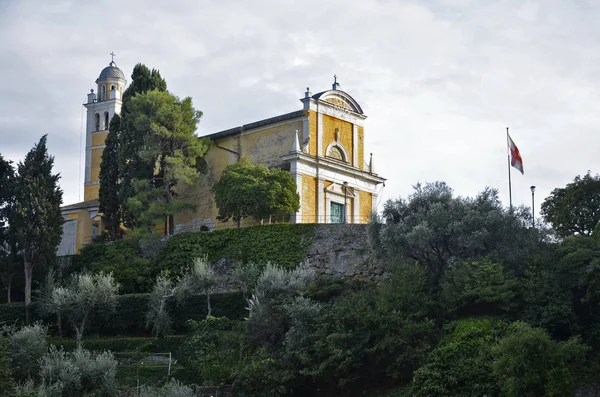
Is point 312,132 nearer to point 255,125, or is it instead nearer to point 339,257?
point 255,125

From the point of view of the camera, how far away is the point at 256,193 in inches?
1790

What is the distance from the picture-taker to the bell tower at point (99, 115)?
62.1 m

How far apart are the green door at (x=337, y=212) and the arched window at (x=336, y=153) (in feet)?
7.40

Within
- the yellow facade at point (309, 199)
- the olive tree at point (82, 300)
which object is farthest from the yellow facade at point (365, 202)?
the olive tree at point (82, 300)

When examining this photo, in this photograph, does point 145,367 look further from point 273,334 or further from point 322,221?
point 322,221

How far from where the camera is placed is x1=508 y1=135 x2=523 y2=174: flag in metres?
41.5

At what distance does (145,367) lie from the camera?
1457 inches

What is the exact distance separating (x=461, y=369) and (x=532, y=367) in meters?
2.48

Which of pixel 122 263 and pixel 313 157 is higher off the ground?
pixel 313 157

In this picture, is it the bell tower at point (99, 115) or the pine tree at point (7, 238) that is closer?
the pine tree at point (7, 238)

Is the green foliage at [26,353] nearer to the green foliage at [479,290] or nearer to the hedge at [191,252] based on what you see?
the hedge at [191,252]

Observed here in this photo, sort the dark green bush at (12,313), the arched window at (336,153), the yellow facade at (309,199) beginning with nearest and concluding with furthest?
the dark green bush at (12,313) < the yellow facade at (309,199) < the arched window at (336,153)

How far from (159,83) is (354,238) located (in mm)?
15211

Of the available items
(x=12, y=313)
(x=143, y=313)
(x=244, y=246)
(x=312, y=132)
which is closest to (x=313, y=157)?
(x=312, y=132)
